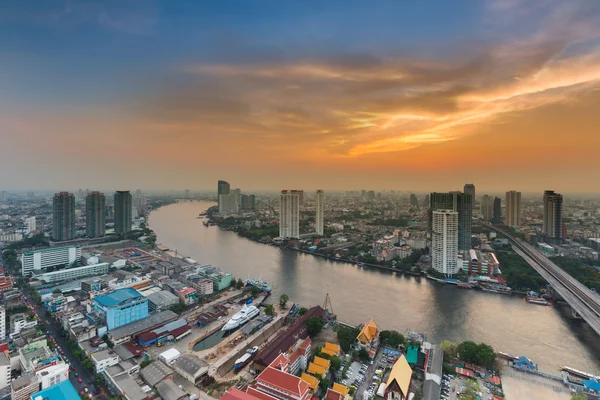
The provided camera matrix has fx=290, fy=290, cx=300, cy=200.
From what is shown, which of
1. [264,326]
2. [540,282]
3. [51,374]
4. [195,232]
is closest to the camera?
[51,374]

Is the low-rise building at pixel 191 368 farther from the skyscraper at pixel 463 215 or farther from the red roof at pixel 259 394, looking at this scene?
the skyscraper at pixel 463 215

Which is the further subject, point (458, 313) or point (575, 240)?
point (575, 240)

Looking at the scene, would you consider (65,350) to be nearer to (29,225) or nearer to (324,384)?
(324,384)

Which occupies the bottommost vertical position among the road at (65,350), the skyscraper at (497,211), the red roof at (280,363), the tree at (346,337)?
the road at (65,350)

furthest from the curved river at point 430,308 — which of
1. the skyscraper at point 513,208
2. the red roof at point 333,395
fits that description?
the skyscraper at point 513,208

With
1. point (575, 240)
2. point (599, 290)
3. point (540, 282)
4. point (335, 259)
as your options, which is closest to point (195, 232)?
point (335, 259)

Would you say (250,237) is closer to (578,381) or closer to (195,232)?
(195,232)
